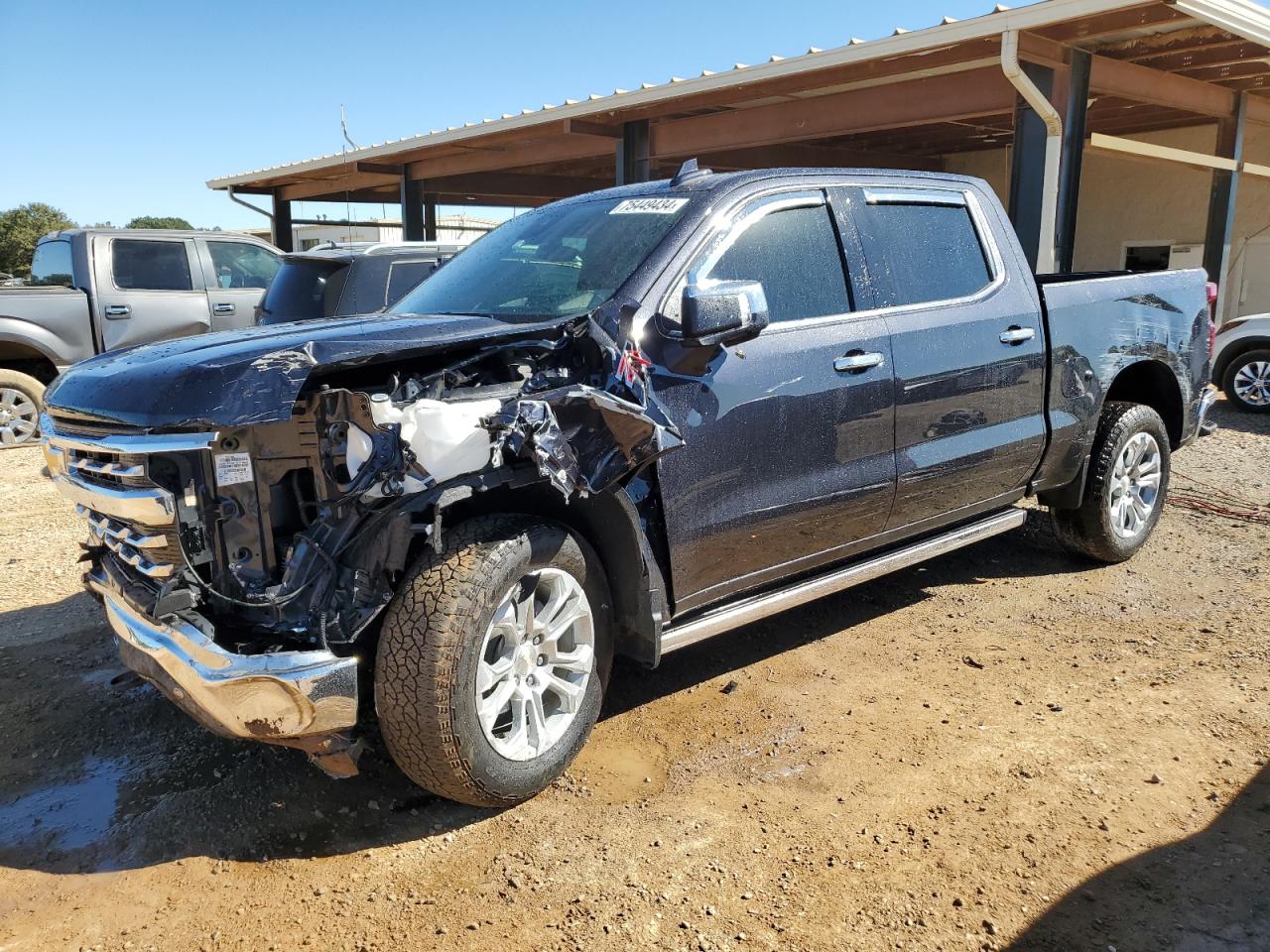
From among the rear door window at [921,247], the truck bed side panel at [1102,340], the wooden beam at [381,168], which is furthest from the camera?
the wooden beam at [381,168]

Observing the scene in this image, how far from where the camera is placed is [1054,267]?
9.84 meters

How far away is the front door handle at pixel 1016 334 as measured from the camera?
454 centimetres

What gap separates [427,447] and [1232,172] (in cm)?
1331

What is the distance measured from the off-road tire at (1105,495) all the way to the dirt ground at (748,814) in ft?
2.64

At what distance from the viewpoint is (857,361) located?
3854 mm

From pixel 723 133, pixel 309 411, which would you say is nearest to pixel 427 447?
pixel 309 411

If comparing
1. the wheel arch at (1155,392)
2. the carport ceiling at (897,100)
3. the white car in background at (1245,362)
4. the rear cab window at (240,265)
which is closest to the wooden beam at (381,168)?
the carport ceiling at (897,100)

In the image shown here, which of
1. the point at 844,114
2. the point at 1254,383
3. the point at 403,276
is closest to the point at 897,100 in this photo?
the point at 844,114

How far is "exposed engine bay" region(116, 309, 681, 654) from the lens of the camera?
2.72m

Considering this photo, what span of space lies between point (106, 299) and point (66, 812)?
723 cm

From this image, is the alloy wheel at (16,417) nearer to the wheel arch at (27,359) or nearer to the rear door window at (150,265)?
the wheel arch at (27,359)

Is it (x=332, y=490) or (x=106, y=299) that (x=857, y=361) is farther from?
(x=106, y=299)

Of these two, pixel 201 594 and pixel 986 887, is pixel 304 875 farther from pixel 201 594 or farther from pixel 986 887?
pixel 986 887

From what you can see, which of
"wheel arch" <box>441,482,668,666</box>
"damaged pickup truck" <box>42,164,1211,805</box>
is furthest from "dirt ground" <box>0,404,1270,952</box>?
"wheel arch" <box>441,482,668,666</box>
